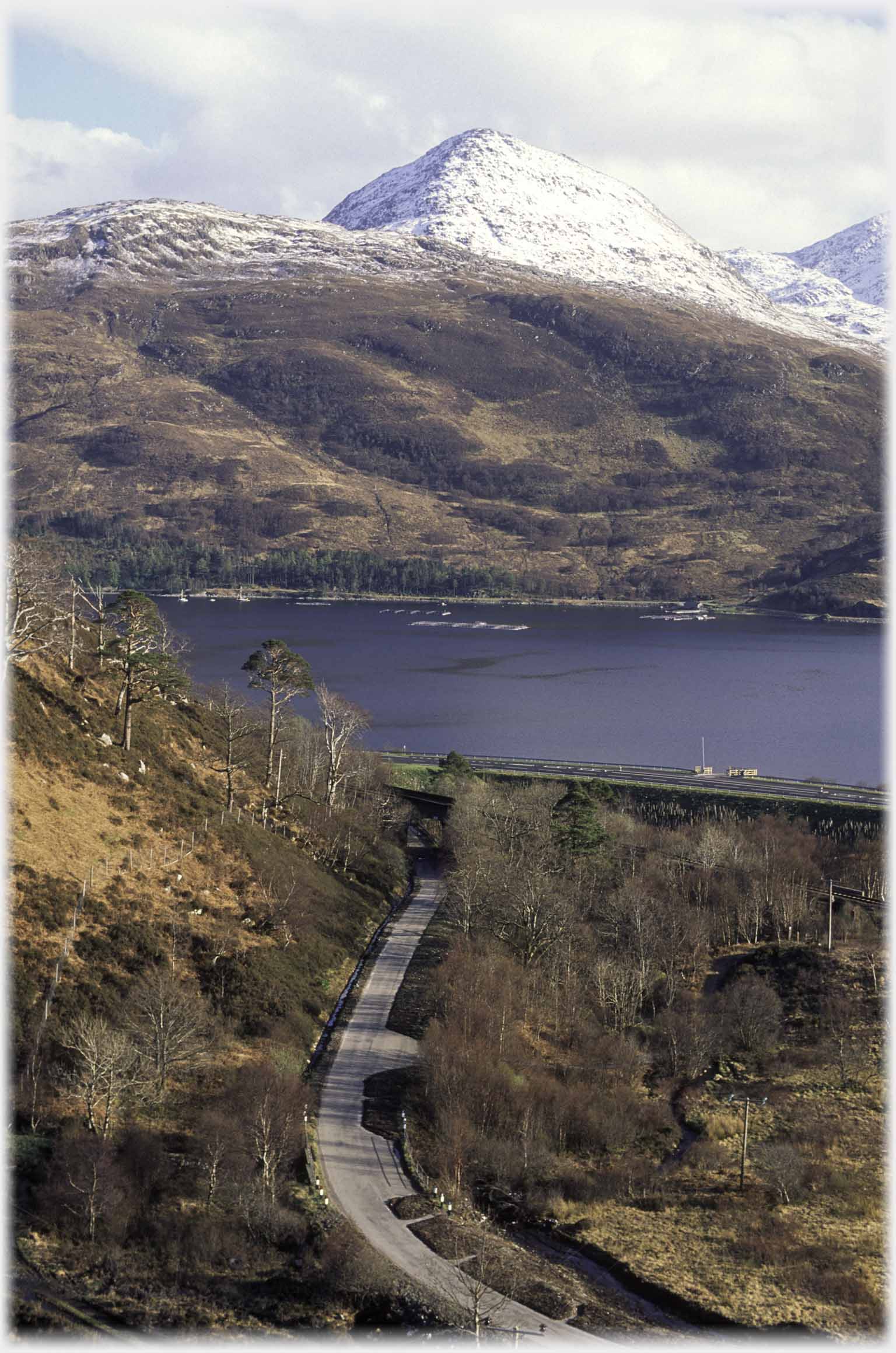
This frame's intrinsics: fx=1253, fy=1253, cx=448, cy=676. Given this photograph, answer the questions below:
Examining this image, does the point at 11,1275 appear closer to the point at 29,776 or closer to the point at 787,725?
the point at 29,776

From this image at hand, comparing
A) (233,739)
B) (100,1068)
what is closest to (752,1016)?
(100,1068)

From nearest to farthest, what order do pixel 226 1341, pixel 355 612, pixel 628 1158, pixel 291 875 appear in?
pixel 226 1341, pixel 628 1158, pixel 291 875, pixel 355 612

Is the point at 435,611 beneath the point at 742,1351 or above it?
above

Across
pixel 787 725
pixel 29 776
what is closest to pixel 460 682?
pixel 787 725

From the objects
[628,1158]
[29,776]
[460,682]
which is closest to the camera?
[628,1158]

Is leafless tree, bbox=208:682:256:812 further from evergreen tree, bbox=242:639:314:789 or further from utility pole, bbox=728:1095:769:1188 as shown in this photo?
utility pole, bbox=728:1095:769:1188

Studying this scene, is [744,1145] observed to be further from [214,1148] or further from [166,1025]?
[166,1025]

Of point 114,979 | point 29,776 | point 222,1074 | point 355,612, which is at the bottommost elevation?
point 222,1074

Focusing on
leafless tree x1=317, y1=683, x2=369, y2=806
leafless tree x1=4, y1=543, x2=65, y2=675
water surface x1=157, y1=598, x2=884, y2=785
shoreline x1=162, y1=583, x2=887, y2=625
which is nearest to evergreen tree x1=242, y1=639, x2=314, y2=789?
leafless tree x1=317, y1=683, x2=369, y2=806
